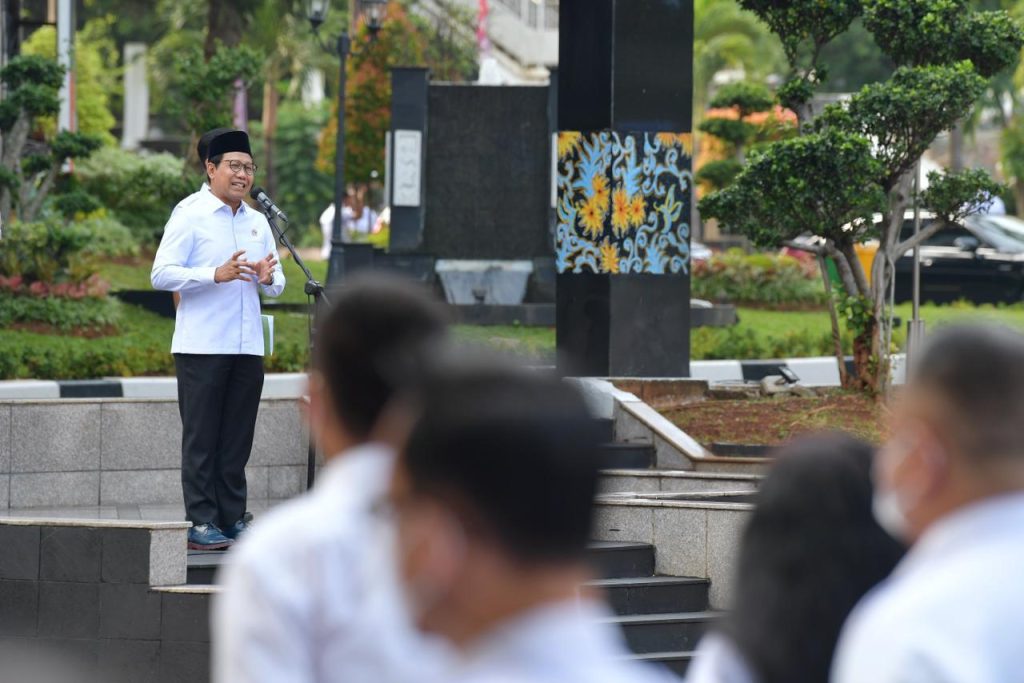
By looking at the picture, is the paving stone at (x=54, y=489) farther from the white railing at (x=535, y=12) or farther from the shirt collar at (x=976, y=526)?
the white railing at (x=535, y=12)

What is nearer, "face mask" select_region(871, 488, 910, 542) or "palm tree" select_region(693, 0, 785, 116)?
"face mask" select_region(871, 488, 910, 542)

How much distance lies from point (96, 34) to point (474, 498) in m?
58.1

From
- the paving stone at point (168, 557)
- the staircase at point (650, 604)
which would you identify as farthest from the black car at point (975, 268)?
the paving stone at point (168, 557)

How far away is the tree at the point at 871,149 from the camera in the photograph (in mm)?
11914

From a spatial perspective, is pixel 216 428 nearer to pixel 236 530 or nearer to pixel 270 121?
pixel 236 530

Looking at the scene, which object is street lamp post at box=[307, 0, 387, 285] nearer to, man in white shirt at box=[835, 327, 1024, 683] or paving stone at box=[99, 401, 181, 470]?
paving stone at box=[99, 401, 181, 470]

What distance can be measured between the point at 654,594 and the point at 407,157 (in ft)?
44.6

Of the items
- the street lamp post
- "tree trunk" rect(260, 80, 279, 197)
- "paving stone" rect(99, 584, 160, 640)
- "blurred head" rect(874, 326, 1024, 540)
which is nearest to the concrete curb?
"paving stone" rect(99, 584, 160, 640)

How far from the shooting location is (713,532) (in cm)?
910

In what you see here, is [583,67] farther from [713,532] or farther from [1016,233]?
[1016,233]

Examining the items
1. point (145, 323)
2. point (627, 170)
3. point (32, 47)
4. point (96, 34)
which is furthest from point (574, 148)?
point (96, 34)

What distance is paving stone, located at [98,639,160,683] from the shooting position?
27.9ft

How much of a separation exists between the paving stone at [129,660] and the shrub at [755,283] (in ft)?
47.8

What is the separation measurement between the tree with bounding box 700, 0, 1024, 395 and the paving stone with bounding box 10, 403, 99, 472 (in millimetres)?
4258
